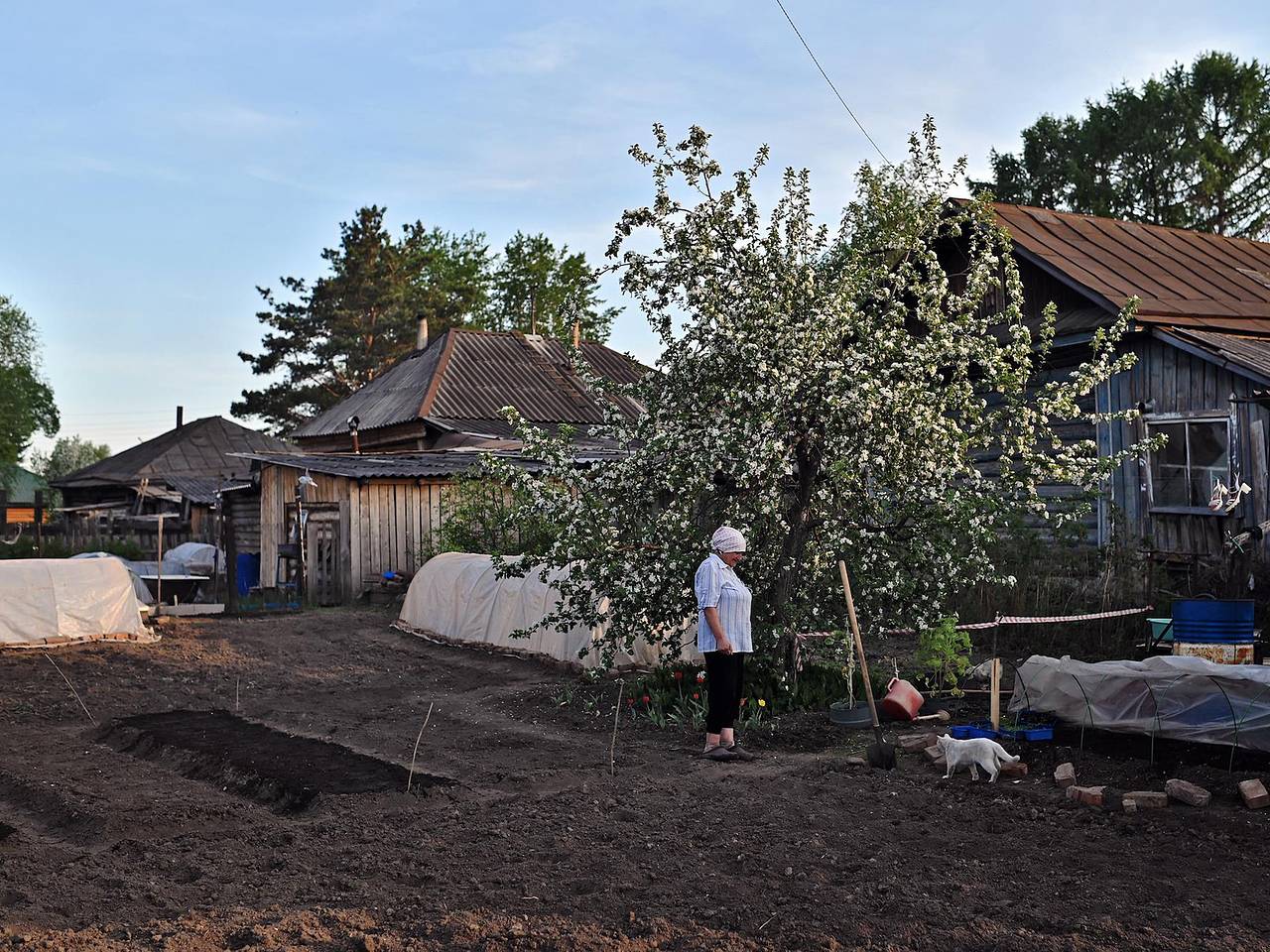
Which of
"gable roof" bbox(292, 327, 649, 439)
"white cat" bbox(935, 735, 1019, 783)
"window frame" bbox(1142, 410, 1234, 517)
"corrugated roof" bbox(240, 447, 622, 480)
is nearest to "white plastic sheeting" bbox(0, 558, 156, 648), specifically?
"corrugated roof" bbox(240, 447, 622, 480)

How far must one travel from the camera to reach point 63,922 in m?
5.34

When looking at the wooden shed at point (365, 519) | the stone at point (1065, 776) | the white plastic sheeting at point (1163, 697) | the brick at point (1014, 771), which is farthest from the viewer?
the wooden shed at point (365, 519)

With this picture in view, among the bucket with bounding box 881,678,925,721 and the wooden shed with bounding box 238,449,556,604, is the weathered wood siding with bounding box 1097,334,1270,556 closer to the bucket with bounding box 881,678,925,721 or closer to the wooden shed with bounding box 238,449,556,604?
the bucket with bounding box 881,678,925,721

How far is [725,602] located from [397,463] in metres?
15.4

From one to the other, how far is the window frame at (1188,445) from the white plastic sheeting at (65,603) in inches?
521

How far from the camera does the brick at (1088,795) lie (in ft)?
22.7

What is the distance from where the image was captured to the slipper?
28.3 ft

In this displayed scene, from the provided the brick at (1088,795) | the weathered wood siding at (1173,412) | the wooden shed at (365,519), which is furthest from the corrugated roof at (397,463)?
the brick at (1088,795)

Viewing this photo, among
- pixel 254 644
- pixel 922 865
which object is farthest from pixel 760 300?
pixel 254 644

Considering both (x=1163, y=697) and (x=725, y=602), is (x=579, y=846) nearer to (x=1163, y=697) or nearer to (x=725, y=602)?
(x=725, y=602)

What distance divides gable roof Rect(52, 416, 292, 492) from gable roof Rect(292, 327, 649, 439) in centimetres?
1146

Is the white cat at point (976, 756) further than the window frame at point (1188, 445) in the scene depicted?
No

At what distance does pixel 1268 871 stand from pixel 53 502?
228ft

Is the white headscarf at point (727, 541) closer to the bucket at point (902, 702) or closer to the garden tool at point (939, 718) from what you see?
the bucket at point (902, 702)
